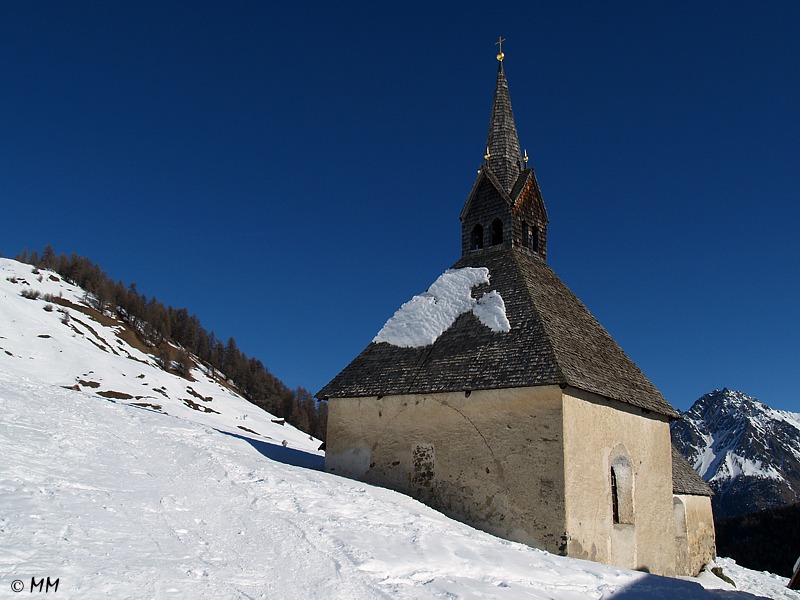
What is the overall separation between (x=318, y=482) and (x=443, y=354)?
206 inches

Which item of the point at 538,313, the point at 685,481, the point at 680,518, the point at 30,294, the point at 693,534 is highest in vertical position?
the point at 30,294

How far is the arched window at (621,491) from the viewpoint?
16531mm

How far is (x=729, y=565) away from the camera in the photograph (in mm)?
30000

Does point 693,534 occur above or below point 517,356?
below

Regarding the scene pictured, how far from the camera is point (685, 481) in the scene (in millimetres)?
26766

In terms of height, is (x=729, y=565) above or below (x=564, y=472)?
below

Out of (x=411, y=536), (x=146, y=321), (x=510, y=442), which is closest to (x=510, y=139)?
(x=510, y=442)

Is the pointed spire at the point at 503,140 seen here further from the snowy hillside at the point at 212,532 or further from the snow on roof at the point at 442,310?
the snowy hillside at the point at 212,532

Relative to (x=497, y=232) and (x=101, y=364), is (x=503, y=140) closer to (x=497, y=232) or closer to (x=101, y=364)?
(x=497, y=232)

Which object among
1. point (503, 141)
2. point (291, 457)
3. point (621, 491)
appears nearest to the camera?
point (621, 491)

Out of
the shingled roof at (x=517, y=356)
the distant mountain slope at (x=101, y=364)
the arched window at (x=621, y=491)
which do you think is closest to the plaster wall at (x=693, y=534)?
the shingled roof at (x=517, y=356)

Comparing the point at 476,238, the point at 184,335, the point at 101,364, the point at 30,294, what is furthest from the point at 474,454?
the point at 184,335

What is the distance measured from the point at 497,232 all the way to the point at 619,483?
29.8 feet

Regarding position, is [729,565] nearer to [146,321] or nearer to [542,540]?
[542,540]
